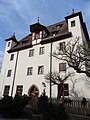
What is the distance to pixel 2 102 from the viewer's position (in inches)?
445

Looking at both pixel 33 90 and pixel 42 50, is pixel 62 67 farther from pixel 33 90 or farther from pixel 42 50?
pixel 33 90

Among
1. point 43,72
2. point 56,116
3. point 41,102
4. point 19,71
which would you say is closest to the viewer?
point 56,116

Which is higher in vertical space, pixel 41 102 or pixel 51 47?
pixel 51 47

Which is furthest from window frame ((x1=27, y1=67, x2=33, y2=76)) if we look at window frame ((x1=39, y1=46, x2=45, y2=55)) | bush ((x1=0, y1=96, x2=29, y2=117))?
bush ((x1=0, y1=96, x2=29, y2=117))

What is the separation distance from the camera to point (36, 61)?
863 inches

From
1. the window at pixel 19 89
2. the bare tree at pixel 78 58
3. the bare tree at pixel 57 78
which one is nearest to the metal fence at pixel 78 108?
the bare tree at pixel 78 58

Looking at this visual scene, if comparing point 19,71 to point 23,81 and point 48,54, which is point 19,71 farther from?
point 48,54

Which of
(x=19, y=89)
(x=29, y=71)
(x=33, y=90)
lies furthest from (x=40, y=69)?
(x=19, y=89)

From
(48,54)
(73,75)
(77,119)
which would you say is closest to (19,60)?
(48,54)

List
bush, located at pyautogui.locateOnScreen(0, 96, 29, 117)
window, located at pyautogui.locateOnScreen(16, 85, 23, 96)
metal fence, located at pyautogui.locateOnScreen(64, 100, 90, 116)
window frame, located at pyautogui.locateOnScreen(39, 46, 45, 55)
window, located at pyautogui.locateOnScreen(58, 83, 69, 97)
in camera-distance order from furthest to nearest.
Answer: window frame, located at pyautogui.locateOnScreen(39, 46, 45, 55) → window, located at pyautogui.locateOnScreen(16, 85, 23, 96) → window, located at pyautogui.locateOnScreen(58, 83, 69, 97) → metal fence, located at pyautogui.locateOnScreen(64, 100, 90, 116) → bush, located at pyautogui.locateOnScreen(0, 96, 29, 117)

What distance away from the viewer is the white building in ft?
65.1

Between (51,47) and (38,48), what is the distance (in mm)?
2746

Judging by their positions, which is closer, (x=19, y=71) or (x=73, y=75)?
(x=73, y=75)

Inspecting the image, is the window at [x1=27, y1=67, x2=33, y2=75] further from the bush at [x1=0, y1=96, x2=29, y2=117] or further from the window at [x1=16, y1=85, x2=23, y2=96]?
the bush at [x1=0, y1=96, x2=29, y2=117]
